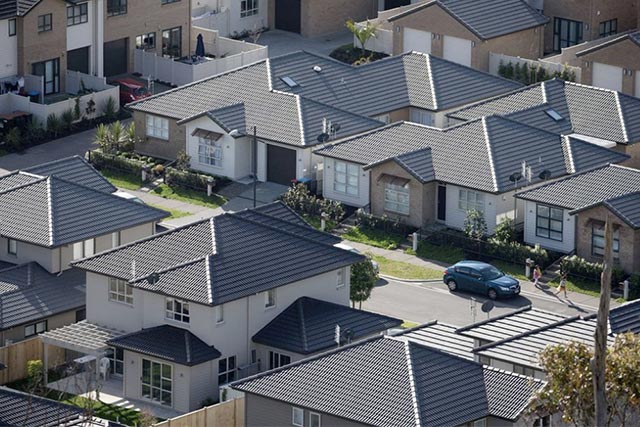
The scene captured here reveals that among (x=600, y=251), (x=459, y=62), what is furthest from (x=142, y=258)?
(x=459, y=62)

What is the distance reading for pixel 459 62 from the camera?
119m

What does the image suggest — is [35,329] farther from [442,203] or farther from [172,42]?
[172,42]

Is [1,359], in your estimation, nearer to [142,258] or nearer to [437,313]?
[142,258]

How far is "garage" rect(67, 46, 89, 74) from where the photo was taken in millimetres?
116500

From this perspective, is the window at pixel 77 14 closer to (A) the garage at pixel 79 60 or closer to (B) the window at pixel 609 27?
(A) the garage at pixel 79 60

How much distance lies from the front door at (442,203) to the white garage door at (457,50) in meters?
21.1

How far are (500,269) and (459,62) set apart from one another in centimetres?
2739

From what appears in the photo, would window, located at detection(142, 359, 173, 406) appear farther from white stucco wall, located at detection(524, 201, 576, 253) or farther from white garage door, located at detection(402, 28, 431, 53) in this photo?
white garage door, located at detection(402, 28, 431, 53)

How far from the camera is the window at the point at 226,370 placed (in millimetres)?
80188

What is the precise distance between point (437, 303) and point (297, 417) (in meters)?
18.5

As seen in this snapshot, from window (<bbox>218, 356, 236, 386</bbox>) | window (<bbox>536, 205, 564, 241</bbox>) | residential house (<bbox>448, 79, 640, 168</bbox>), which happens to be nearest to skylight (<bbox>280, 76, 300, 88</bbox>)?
residential house (<bbox>448, 79, 640, 168</bbox>)

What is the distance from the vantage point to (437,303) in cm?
9012

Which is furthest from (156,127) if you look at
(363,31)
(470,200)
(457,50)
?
(457,50)

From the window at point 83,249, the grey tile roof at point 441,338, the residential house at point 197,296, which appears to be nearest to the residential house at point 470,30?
the residential house at point 197,296
